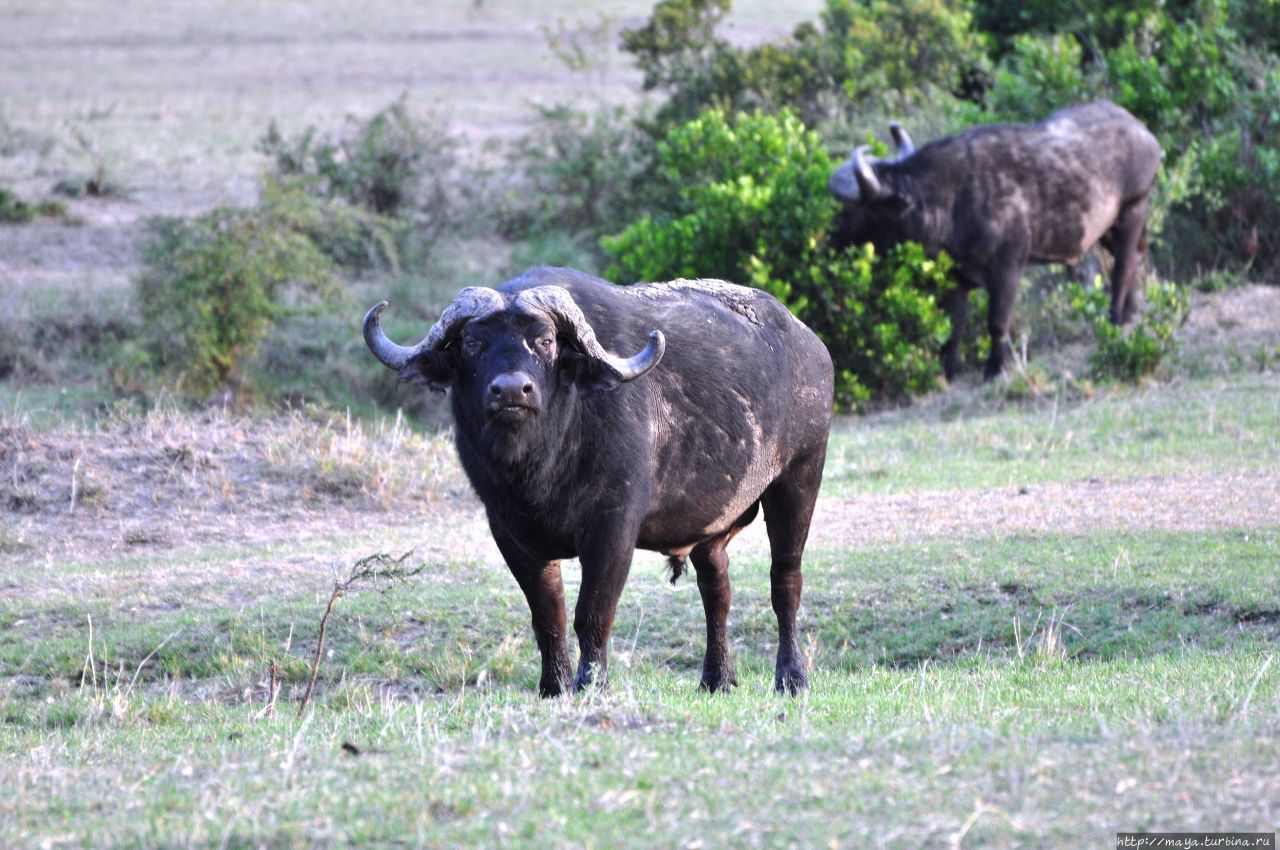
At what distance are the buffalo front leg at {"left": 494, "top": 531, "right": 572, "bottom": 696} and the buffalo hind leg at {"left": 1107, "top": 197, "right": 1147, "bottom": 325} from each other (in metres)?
12.7

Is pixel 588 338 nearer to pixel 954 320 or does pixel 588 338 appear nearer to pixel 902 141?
pixel 954 320

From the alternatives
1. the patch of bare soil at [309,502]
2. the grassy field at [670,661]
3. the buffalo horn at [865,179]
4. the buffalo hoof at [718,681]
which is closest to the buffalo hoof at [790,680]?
the grassy field at [670,661]

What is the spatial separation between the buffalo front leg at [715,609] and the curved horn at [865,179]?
9589 mm

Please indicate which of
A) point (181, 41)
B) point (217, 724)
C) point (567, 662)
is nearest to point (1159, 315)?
point (567, 662)

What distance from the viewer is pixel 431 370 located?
769 centimetres

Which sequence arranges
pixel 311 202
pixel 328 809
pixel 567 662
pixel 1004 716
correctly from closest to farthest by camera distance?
1. pixel 328 809
2. pixel 1004 716
3. pixel 567 662
4. pixel 311 202

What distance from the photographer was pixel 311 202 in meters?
20.7

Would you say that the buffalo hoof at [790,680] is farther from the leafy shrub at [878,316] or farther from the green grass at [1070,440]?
the leafy shrub at [878,316]

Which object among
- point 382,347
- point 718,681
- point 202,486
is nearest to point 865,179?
point 202,486

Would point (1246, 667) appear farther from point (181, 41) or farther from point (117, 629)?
point (181, 41)

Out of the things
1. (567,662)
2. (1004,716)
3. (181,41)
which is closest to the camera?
(1004,716)

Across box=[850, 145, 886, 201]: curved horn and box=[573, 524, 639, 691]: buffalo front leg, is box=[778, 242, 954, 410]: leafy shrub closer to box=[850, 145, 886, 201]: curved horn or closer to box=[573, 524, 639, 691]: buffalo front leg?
box=[850, 145, 886, 201]: curved horn

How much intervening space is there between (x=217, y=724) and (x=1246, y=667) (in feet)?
14.9

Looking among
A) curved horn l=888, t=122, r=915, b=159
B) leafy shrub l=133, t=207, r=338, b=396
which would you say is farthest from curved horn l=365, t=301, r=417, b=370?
curved horn l=888, t=122, r=915, b=159
